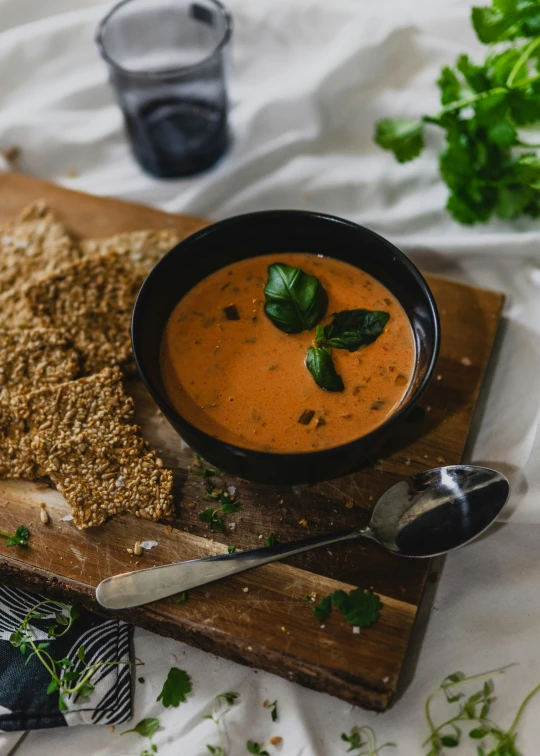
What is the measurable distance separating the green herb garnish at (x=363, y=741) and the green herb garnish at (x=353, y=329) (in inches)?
44.1

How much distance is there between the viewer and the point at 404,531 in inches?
95.5

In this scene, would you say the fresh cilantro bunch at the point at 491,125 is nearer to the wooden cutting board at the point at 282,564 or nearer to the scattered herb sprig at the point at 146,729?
the wooden cutting board at the point at 282,564

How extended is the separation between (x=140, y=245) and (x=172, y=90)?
84 cm

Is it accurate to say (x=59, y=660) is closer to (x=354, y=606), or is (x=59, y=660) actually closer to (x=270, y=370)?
(x=354, y=606)

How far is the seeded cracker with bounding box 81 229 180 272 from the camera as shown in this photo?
121 inches

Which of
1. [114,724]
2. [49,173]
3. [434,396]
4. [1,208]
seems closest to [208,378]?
[434,396]

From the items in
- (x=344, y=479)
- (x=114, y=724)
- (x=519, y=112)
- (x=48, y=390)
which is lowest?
(x=114, y=724)

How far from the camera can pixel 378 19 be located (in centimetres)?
370

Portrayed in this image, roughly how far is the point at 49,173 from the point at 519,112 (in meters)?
2.09

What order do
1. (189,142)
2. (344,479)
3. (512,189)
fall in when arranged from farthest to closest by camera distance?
(189,142) < (512,189) < (344,479)

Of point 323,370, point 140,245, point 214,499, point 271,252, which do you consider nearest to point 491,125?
point 271,252

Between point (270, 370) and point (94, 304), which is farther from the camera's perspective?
point (94, 304)

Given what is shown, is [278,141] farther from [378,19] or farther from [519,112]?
[519,112]

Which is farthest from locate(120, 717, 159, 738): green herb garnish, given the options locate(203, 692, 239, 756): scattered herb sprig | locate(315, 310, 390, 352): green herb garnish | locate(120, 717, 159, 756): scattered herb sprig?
locate(315, 310, 390, 352): green herb garnish
